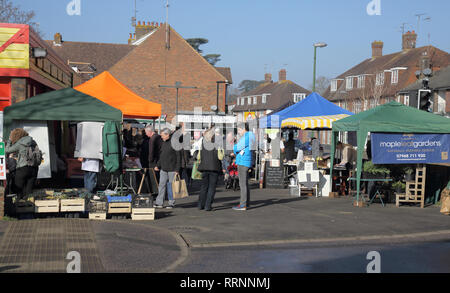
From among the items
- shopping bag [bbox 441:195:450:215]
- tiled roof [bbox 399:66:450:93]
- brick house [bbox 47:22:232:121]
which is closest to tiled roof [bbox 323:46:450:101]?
tiled roof [bbox 399:66:450:93]

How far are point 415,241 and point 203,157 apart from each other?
210 inches

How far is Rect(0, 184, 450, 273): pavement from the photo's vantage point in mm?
7980

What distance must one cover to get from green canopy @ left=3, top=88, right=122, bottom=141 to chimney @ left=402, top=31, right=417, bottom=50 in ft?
190

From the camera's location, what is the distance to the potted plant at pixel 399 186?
1588cm

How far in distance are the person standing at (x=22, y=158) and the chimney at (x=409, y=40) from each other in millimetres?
60493

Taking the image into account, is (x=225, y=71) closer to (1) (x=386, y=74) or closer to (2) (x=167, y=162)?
(1) (x=386, y=74)

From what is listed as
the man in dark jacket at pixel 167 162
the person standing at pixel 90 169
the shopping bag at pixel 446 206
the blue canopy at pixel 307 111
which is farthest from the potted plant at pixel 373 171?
the person standing at pixel 90 169

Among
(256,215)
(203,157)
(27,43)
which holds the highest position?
(27,43)

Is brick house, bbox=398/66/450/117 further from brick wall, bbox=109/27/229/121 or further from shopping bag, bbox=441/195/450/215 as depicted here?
shopping bag, bbox=441/195/450/215

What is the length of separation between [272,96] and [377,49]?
2117 cm

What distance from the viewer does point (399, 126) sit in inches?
619
